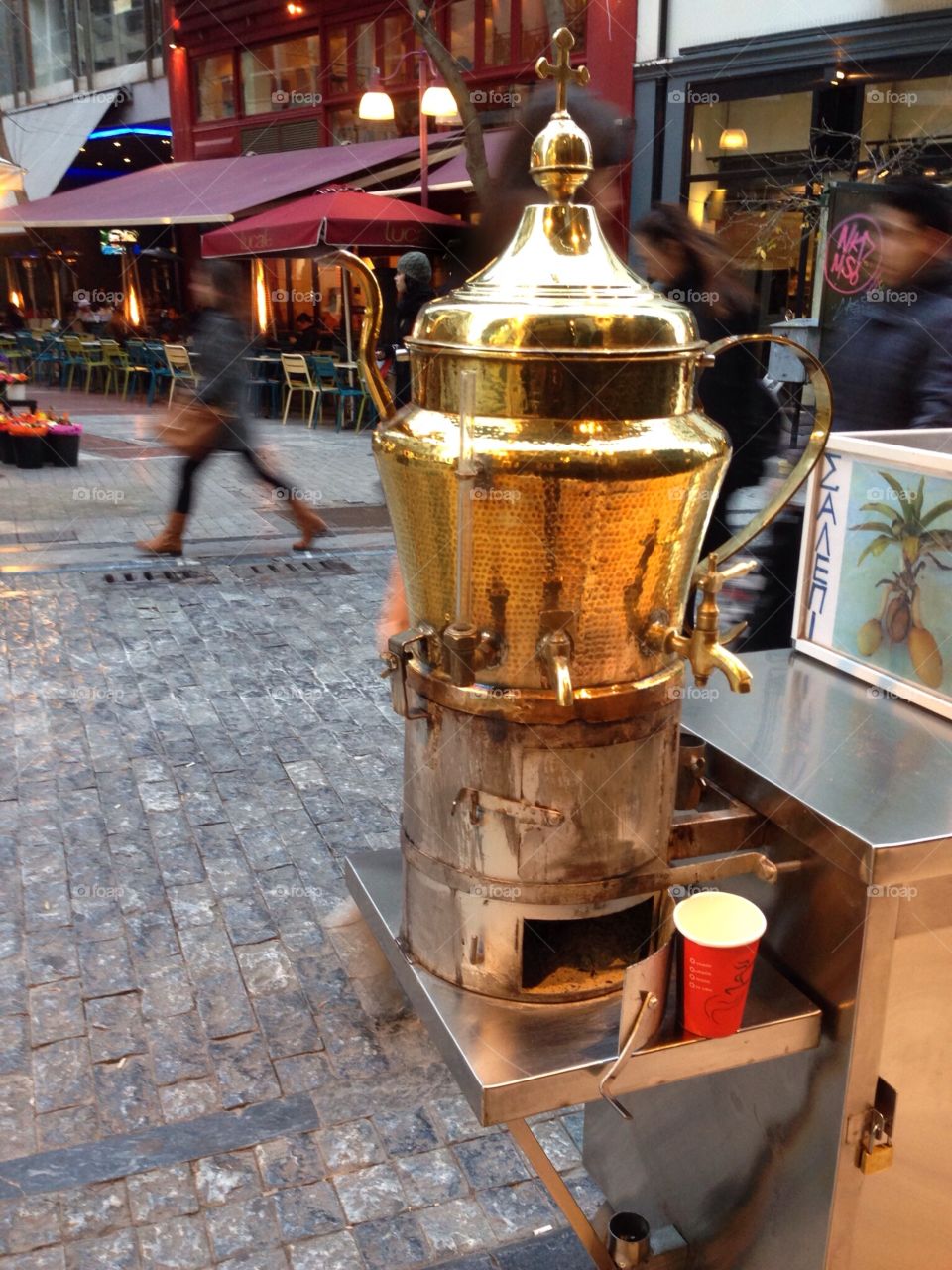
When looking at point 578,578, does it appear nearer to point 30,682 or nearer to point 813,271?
point 30,682

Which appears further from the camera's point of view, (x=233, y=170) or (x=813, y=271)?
(x=233, y=170)

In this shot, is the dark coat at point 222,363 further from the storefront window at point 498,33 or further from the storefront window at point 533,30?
the storefront window at point 498,33

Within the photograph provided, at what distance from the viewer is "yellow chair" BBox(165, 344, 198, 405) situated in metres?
17.0

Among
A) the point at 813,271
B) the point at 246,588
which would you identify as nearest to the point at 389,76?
the point at 813,271

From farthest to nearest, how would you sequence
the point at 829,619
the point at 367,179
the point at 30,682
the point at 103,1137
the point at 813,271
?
the point at 367,179 < the point at 813,271 < the point at 30,682 < the point at 103,1137 < the point at 829,619

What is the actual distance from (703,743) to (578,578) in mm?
654

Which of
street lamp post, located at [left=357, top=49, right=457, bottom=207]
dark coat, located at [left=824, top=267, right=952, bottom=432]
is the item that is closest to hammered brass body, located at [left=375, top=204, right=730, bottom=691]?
dark coat, located at [left=824, top=267, right=952, bottom=432]

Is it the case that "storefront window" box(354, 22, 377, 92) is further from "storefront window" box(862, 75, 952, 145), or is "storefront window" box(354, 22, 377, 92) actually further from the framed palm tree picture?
the framed palm tree picture

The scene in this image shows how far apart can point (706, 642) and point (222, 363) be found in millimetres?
6873

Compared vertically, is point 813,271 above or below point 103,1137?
above

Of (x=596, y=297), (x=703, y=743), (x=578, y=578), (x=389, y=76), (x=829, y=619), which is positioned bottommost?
(x=703, y=743)

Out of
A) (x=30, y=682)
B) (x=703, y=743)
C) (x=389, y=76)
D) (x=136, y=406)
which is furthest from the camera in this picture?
(x=136, y=406)

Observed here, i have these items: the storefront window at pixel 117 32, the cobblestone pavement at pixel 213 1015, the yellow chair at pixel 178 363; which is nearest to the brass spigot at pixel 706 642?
the cobblestone pavement at pixel 213 1015

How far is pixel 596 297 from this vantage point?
1.44m
